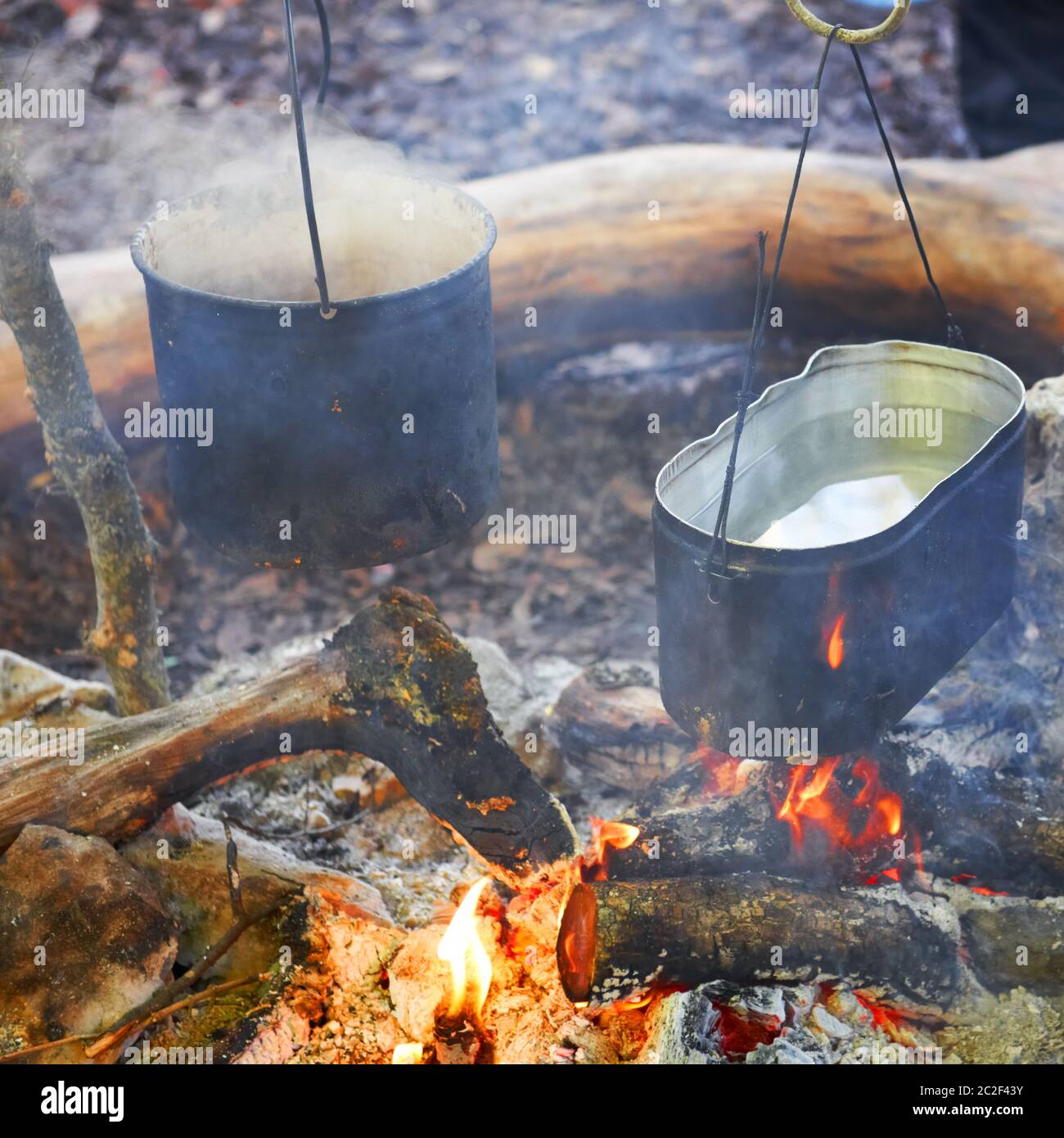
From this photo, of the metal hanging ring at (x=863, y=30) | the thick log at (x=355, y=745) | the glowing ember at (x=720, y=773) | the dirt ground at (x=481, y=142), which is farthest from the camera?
the dirt ground at (x=481, y=142)

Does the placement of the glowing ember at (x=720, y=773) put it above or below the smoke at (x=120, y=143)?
below

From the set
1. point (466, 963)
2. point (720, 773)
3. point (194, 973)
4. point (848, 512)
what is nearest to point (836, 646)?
point (848, 512)

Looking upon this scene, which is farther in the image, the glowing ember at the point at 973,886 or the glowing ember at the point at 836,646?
the glowing ember at the point at 973,886

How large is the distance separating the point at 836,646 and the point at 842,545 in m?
0.23

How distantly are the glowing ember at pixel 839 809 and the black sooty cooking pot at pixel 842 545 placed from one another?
0.34m

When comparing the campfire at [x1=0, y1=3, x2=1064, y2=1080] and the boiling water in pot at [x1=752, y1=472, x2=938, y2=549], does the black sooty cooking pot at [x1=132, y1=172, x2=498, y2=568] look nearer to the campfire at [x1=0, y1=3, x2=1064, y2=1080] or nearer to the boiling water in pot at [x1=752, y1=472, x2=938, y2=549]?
the campfire at [x1=0, y1=3, x2=1064, y2=1080]

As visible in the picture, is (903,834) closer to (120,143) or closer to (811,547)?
(811,547)

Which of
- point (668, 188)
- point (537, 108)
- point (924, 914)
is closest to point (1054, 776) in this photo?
point (924, 914)

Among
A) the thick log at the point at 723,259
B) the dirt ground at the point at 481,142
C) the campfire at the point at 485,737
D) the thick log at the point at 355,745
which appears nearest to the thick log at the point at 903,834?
the campfire at the point at 485,737

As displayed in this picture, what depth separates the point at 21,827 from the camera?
10.6 ft

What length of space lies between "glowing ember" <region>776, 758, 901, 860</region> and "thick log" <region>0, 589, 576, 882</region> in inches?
23.3

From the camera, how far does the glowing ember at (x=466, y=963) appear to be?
301cm

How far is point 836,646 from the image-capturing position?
2.74 metres

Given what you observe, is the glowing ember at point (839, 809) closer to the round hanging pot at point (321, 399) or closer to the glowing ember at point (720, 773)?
the glowing ember at point (720, 773)
